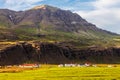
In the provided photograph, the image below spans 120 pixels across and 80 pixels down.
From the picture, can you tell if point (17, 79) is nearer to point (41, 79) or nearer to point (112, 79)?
point (41, 79)

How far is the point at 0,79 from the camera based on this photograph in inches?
4269

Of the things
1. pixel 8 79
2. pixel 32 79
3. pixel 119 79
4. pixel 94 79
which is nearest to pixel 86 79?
pixel 94 79

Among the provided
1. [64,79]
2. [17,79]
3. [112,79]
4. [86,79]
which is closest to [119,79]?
[112,79]

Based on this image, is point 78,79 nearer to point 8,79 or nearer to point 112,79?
point 112,79

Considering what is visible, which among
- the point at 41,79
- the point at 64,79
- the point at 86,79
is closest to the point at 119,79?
the point at 86,79

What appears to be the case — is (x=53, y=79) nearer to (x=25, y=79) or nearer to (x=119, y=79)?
(x=25, y=79)

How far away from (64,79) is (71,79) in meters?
2.20

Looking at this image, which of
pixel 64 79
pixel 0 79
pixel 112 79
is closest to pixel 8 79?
pixel 0 79

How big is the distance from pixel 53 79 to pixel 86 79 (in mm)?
10252

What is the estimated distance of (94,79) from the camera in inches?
4173

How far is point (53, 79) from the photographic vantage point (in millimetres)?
107500

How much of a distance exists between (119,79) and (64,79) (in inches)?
659

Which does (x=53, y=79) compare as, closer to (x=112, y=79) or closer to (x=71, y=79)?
(x=71, y=79)

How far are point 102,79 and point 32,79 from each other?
21517 mm
